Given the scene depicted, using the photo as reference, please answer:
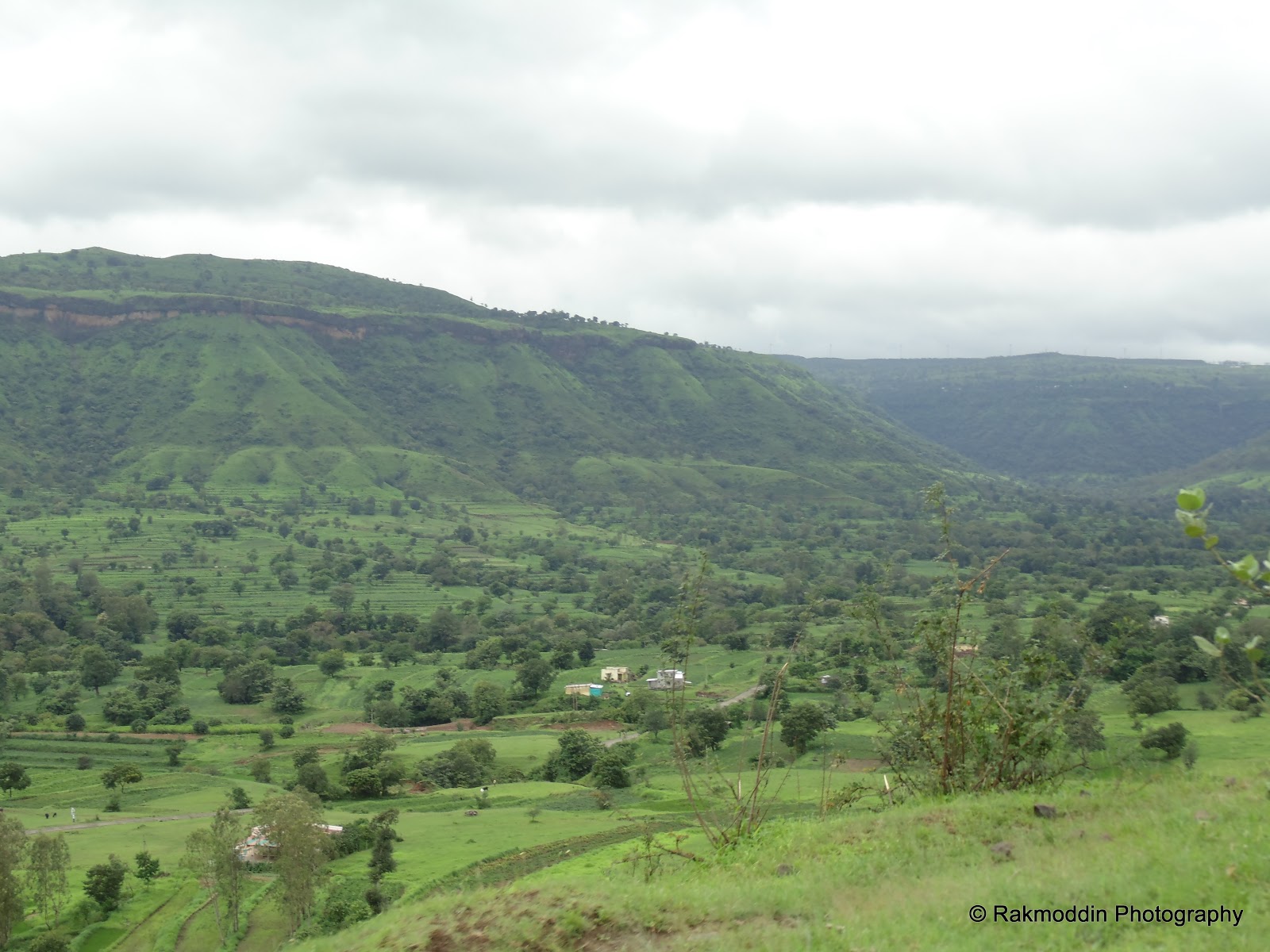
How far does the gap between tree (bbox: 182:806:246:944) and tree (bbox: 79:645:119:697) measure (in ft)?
132

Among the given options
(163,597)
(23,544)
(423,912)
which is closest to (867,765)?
Answer: (423,912)

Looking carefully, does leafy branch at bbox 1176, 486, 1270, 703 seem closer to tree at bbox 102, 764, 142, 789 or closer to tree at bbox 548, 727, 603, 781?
tree at bbox 548, 727, 603, 781

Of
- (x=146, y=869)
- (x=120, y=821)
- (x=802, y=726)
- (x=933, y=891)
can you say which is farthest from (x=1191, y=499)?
(x=120, y=821)

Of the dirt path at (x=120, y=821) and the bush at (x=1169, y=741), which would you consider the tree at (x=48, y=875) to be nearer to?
the dirt path at (x=120, y=821)

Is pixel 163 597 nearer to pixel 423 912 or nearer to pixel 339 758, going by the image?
pixel 339 758

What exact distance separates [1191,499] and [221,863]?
2825 centimetres

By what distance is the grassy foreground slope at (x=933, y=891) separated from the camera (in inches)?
286

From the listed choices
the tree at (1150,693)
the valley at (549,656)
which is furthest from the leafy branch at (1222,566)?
the tree at (1150,693)

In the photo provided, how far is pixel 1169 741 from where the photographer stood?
30.6 meters

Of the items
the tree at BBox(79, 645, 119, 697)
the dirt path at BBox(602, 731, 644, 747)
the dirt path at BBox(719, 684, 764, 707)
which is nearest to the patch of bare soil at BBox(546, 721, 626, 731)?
the dirt path at BBox(602, 731, 644, 747)

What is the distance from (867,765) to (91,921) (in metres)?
25.6

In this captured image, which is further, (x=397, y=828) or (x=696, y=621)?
(x=397, y=828)

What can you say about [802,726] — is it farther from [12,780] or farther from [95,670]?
[95,670]

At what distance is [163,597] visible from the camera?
297 ft
